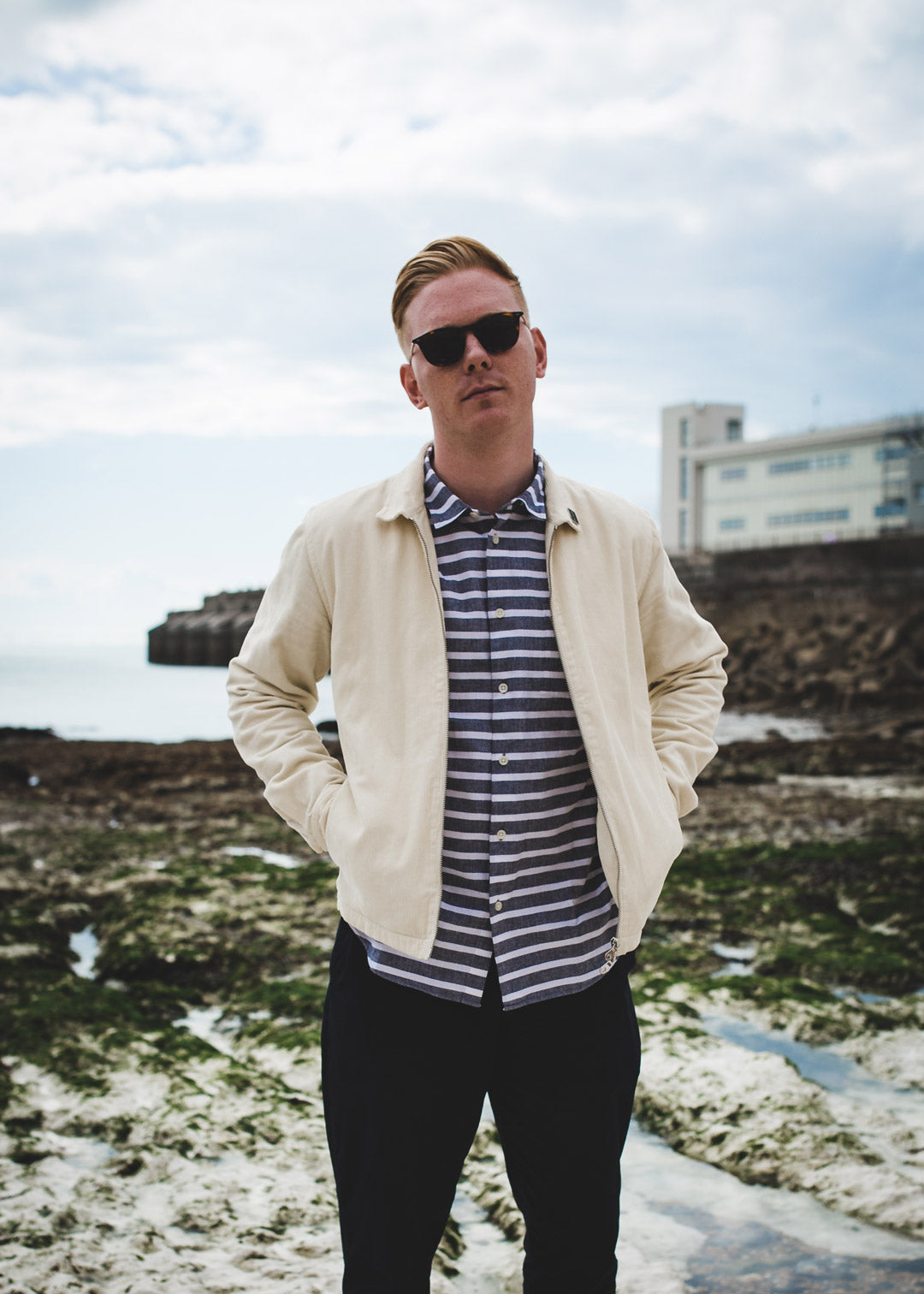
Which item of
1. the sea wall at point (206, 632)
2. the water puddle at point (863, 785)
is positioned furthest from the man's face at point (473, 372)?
the sea wall at point (206, 632)

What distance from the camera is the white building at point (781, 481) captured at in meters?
56.5

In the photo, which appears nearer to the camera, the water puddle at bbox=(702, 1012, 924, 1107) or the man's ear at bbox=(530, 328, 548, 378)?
the man's ear at bbox=(530, 328, 548, 378)

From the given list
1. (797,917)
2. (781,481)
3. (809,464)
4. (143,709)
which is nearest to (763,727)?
(797,917)

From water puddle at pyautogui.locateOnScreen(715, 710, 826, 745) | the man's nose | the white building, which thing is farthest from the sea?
the white building

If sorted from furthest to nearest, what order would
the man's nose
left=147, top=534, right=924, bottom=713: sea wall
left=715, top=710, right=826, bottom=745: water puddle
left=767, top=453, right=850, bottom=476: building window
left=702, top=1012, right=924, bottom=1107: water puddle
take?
left=767, top=453, right=850, bottom=476: building window, left=147, top=534, right=924, bottom=713: sea wall, left=715, top=710, right=826, bottom=745: water puddle, left=702, top=1012, right=924, bottom=1107: water puddle, the man's nose

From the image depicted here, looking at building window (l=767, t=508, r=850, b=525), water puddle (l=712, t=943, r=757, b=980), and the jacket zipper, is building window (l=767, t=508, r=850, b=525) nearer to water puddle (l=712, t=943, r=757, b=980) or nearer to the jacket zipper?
water puddle (l=712, t=943, r=757, b=980)

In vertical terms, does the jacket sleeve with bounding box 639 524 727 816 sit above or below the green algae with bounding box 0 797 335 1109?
above

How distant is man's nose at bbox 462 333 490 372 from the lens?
1837 millimetres

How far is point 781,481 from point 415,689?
64632 mm

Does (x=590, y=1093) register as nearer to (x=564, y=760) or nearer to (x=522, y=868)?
(x=522, y=868)

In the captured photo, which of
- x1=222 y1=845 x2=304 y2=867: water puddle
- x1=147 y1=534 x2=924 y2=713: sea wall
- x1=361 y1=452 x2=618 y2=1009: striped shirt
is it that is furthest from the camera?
x1=147 y1=534 x2=924 y2=713: sea wall

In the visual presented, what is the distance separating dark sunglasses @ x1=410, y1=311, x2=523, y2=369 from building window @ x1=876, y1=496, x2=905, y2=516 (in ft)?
195

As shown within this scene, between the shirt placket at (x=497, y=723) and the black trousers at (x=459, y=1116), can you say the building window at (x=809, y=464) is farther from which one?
the black trousers at (x=459, y=1116)

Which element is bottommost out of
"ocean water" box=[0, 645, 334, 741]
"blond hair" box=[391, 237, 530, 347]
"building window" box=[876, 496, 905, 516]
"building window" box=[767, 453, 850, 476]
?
"ocean water" box=[0, 645, 334, 741]
